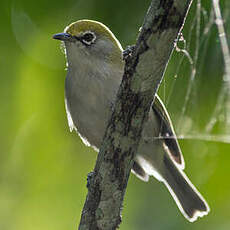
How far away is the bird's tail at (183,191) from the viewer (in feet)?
14.5

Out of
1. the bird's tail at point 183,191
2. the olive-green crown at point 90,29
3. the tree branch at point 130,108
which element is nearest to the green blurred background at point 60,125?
the olive-green crown at point 90,29

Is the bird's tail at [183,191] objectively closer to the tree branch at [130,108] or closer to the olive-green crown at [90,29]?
the olive-green crown at [90,29]

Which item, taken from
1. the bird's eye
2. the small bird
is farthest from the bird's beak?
the bird's eye

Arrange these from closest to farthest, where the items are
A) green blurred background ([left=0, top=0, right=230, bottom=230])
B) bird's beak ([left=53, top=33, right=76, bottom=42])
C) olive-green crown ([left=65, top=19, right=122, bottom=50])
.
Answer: green blurred background ([left=0, top=0, right=230, bottom=230]), bird's beak ([left=53, top=33, right=76, bottom=42]), olive-green crown ([left=65, top=19, right=122, bottom=50])

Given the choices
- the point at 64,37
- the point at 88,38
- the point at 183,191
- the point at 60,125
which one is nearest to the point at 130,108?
the point at 60,125

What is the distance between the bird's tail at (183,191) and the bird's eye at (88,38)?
1328 millimetres

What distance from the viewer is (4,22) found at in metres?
3.86

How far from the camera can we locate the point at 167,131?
4332 millimetres

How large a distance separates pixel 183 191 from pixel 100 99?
1.31 meters

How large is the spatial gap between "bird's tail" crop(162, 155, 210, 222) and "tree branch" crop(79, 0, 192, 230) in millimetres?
1780

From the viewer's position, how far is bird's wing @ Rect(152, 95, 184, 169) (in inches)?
165

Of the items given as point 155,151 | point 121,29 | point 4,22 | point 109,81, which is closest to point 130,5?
point 121,29

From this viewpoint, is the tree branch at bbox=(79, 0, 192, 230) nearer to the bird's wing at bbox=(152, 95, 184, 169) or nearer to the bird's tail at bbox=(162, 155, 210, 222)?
the bird's wing at bbox=(152, 95, 184, 169)

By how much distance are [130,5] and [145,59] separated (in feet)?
5.75
